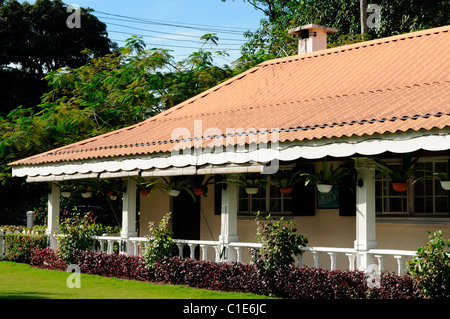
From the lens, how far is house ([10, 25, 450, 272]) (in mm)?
11391

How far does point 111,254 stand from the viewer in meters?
15.7

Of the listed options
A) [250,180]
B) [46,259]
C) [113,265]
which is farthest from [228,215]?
[46,259]

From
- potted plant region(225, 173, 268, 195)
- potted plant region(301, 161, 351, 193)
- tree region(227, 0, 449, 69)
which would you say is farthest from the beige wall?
tree region(227, 0, 449, 69)

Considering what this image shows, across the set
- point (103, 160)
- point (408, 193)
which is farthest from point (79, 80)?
point (408, 193)

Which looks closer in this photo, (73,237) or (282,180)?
(282,180)

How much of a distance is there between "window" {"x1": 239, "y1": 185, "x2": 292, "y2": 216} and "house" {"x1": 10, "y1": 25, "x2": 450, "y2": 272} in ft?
0.09

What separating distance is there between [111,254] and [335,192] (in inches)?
211

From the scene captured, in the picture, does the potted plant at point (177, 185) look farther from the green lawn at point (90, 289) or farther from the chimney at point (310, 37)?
the chimney at point (310, 37)

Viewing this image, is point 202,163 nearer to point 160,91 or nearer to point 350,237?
point 350,237

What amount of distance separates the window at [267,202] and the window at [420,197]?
234cm

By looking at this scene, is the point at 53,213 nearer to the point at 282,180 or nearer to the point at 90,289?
the point at 90,289

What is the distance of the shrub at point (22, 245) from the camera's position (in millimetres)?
18234

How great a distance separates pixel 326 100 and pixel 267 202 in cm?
278

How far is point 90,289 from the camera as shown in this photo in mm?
13062
